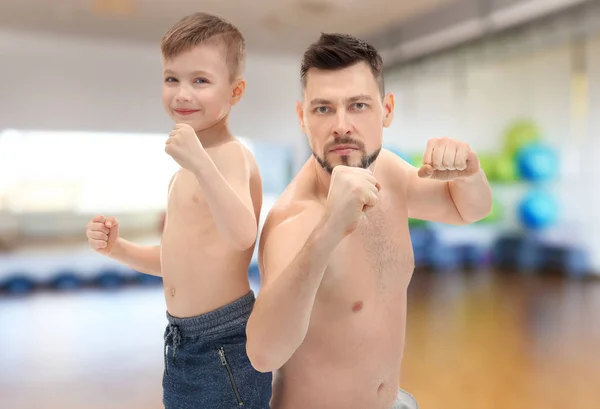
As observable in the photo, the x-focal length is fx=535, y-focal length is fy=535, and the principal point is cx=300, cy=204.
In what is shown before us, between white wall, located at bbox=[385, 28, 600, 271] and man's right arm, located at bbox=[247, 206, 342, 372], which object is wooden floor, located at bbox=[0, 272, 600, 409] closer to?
white wall, located at bbox=[385, 28, 600, 271]

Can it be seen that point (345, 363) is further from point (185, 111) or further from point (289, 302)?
point (185, 111)

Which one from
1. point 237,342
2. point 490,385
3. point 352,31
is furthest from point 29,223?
point 237,342

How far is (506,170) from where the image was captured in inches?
253

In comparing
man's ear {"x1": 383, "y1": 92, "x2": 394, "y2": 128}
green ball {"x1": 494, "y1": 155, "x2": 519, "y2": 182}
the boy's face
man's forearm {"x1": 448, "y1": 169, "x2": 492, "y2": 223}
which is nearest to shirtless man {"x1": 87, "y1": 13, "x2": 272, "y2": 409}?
the boy's face

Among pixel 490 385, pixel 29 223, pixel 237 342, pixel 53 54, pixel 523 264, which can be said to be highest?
pixel 53 54

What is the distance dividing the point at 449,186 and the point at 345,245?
0.24 metres

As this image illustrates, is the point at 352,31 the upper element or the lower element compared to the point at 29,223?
upper

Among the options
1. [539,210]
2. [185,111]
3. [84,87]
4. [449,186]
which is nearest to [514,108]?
[539,210]

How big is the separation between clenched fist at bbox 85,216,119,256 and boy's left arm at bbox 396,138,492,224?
0.62 metres

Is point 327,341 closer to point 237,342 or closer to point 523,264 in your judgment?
point 237,342

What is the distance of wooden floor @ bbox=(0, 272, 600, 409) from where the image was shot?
2.81m

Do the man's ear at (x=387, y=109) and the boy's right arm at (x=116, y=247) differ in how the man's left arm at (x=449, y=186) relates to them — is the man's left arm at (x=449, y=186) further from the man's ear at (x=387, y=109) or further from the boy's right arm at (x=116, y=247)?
the boy's right arm at (x=116, y=247)

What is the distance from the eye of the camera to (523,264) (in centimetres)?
691

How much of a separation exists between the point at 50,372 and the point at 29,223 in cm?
323
